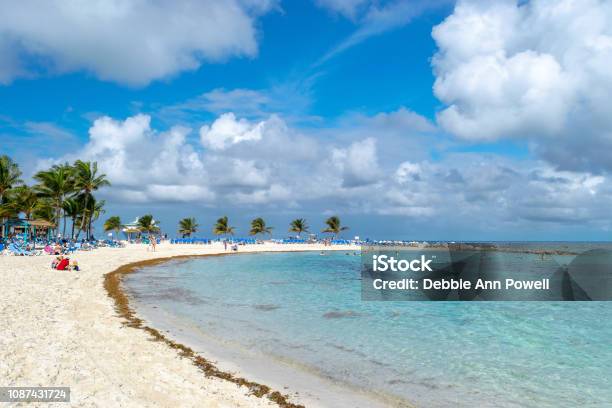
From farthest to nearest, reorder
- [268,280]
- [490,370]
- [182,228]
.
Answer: [182,228] → [268,280] → [490,370]

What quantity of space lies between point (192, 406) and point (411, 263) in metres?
48.1

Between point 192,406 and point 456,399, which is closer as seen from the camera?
point 192,406

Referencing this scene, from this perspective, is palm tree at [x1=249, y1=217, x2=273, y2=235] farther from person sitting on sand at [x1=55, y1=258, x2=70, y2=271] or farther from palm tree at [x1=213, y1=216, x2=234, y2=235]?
person sitting on sand at [x1=55, y1=258, x2=70, y2=271]

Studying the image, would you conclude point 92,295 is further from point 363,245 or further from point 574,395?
point 363,245

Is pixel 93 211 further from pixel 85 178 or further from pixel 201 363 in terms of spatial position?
pixel 201 363

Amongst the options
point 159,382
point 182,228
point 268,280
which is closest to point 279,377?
point 159,382

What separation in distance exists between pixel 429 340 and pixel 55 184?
163 ft

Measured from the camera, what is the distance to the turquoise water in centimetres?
804

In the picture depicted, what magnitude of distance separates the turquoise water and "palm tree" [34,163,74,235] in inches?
1356

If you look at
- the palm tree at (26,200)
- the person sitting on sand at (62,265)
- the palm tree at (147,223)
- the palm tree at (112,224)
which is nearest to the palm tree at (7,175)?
the palm tree at (26,200)

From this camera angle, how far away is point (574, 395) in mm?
7801

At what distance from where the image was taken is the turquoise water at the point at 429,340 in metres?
8.04

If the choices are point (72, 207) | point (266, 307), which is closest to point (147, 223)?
point (72, 207)

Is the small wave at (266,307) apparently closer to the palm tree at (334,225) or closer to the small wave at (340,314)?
the small wave at (340,314)
